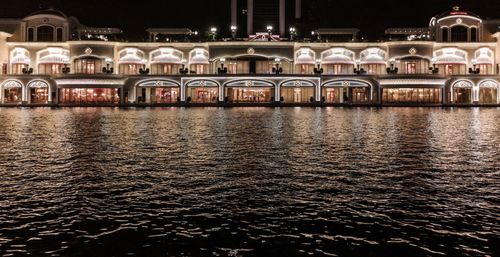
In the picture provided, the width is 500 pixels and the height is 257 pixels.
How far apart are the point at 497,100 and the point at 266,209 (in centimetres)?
9114

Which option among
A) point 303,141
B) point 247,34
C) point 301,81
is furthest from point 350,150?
point 247,34

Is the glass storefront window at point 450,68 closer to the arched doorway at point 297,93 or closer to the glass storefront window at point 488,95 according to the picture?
the glass storefront window at point 488,95

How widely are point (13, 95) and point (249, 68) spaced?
40894 millimetres

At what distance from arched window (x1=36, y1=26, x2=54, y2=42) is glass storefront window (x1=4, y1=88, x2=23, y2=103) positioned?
396 inches

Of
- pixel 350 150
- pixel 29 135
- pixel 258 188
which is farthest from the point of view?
pixel 29 135

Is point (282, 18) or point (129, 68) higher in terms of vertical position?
point (282, 18)

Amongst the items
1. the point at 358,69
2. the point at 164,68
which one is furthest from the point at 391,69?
the point at 164,68

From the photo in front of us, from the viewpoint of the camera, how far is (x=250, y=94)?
316 ft

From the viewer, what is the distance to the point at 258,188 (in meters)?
15.0

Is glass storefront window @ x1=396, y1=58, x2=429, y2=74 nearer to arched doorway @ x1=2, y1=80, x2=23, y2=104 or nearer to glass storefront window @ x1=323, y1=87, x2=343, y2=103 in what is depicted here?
glass storefront window @ x1=323, y1=87, x2=343, y2=103

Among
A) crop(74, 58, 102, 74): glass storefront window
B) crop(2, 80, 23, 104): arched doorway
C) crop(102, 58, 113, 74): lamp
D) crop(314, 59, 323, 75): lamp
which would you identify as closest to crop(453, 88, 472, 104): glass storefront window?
crop(314, 59, 323, 75): lamp

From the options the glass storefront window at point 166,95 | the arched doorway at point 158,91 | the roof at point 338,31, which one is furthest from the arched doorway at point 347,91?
the arched doorway at point 158,91

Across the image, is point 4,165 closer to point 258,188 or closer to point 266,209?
point 258,188

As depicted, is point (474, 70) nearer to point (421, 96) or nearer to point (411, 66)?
point (411, 66)
